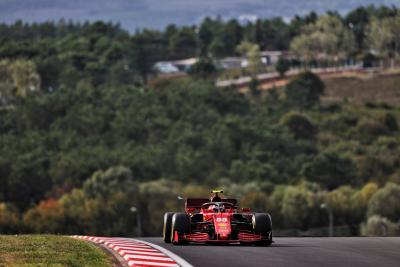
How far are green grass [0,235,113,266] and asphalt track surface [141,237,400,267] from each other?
2.51 meters

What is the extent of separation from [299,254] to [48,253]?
7028 millimetres

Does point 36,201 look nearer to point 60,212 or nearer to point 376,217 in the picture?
point 60,212

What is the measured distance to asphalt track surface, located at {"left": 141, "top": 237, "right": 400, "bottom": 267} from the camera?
33.5m

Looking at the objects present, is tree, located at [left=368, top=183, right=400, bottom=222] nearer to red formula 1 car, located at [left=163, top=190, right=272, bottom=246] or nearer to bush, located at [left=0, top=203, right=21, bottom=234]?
bush, located at [left=0, top=203, right=21, bottom=234]

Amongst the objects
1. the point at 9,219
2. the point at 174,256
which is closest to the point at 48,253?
the point at 174,256

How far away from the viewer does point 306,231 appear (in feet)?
509

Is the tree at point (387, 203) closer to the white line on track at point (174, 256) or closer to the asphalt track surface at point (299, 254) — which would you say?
the asphalt track surface at point (299, 254)

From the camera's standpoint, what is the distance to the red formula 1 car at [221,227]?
41906mm

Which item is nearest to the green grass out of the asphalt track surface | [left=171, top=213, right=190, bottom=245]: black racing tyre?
the asphalt track surface

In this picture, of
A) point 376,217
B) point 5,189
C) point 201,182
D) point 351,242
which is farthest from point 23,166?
point 351,242

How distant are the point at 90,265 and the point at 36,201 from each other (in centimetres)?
15240

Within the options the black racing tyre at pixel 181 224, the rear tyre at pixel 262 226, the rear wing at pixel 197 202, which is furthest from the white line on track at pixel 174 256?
the rear wing at pixel 197 202

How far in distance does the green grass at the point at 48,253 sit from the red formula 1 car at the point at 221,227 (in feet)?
10.6

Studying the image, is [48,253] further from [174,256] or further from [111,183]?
[111,183]
